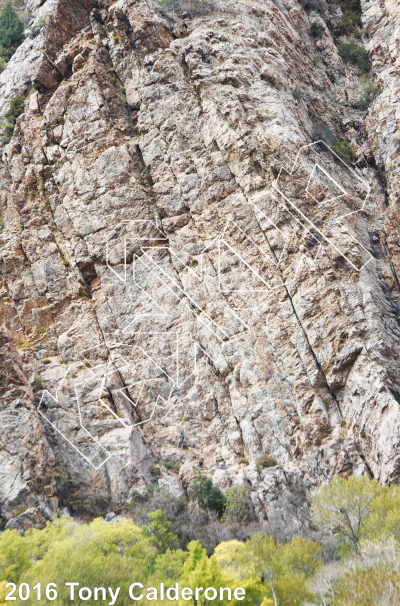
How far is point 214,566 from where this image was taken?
12484mm

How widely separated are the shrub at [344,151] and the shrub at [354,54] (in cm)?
947

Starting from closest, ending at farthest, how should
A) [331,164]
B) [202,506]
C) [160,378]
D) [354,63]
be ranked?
[202,506] < [160,378] < [331,164] < [354,63]

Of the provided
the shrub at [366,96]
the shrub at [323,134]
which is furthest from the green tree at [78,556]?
the shrub at [366,96]

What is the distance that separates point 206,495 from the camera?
18.6 metres

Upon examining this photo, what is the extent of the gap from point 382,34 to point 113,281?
2650cm

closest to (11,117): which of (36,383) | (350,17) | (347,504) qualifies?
(36,383)

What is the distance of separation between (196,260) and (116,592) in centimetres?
1589

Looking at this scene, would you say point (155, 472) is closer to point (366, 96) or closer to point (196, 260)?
point (196, 260)

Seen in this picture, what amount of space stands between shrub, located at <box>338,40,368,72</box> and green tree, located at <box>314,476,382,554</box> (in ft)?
101

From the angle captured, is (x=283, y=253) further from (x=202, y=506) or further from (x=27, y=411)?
(x=27, y=411)

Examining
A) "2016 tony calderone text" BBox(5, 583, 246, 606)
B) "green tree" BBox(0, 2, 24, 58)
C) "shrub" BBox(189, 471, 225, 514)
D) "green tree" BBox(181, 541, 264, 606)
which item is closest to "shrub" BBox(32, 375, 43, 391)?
"shrub" BBox(189, 471, 225, 514)

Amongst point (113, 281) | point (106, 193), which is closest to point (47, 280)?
point (113, 281)

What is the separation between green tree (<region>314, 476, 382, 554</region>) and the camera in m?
14.6

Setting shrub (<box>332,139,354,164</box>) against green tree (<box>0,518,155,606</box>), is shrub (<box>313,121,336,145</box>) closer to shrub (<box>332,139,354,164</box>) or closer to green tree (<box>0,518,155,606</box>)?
shrub (<box>332,139,354,164</box>)
